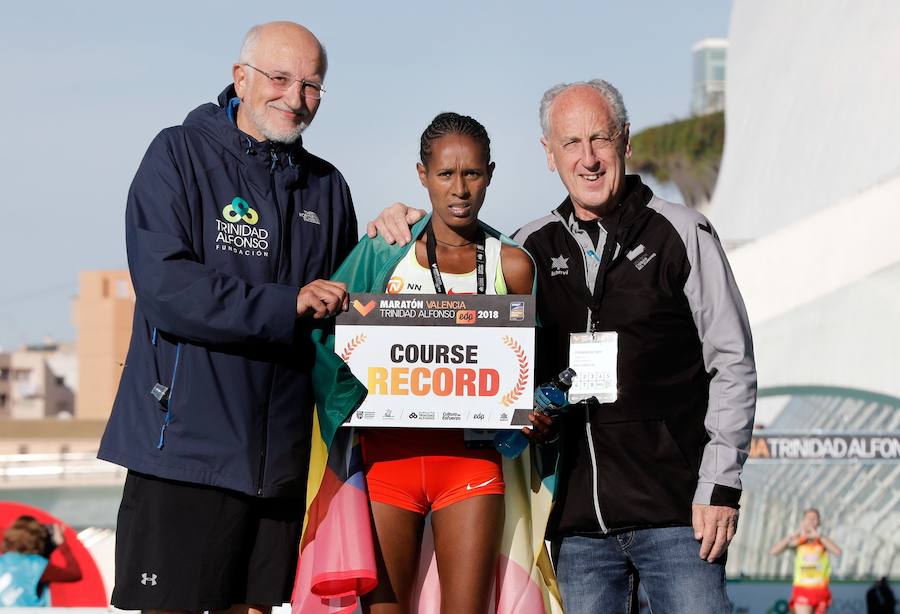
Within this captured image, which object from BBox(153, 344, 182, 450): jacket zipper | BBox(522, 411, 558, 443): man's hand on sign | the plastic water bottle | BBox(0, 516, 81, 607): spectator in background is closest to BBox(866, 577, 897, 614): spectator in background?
BBox(0, 516, 81, 607): spectator in background

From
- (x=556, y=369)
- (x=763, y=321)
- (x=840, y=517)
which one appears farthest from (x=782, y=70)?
(x=556, y=369)

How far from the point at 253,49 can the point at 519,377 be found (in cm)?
124

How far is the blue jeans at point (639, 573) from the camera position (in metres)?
3.71

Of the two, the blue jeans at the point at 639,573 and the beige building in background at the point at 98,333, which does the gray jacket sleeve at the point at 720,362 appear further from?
the beige building in background at the point at 98,333

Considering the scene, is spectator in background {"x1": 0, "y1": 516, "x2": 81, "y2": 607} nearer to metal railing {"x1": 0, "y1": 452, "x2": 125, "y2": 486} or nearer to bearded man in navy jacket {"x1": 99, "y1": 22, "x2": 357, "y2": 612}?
bearded man in navy jacket {"x1": 99, "y1": 22, "x2": 357, "y2": 612}

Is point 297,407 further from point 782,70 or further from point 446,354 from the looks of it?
point 782,70

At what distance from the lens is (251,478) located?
12.3ft

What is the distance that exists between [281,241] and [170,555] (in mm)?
940

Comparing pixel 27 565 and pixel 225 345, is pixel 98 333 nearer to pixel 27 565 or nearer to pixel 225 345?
pixel 27 565

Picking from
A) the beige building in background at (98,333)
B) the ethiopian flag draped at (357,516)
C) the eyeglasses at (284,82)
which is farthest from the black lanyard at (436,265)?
the beige building in background at (98,333)

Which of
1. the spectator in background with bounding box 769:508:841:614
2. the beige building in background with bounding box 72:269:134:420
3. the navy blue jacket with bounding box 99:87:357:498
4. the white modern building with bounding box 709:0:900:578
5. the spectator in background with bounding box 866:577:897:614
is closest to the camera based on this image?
the navy blue jacket with bounding box 99:87:357:498

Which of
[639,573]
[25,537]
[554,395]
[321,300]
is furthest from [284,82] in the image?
[25,537]

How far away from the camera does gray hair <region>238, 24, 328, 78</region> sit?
12.8 ft

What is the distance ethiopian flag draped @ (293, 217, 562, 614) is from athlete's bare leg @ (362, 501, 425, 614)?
0.12 ft
